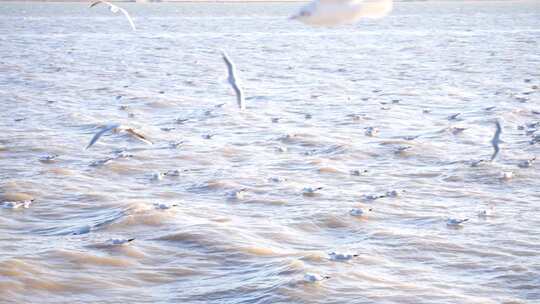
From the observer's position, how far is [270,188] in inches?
505

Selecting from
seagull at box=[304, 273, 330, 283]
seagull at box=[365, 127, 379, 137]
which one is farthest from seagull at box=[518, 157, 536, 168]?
seagull at box=[304, 273, 330, 283]

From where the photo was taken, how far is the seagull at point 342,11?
3.16m

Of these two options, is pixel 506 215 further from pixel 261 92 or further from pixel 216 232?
pixel 261 92

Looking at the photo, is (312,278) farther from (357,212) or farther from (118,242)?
(357,212)

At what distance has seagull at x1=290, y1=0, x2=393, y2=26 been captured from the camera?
316 cm

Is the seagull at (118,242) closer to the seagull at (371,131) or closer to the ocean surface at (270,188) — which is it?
the ocean surface at (270,188)

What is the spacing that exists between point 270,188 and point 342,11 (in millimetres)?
9722

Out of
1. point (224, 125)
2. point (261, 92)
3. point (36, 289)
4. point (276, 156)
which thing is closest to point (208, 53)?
point (261, 92)

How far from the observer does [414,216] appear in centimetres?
1148

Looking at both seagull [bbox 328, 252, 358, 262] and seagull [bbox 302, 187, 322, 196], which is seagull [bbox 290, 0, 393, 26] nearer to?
seagull [bbox 328, 252, 358, 262]

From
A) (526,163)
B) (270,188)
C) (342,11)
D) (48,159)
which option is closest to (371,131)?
(526,163)

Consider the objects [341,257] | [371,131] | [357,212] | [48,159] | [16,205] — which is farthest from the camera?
[371,131]

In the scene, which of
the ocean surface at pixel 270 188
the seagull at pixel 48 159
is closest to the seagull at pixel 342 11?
the ocean surface at pixel 270 188

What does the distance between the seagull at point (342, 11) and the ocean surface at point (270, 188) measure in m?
5.58
